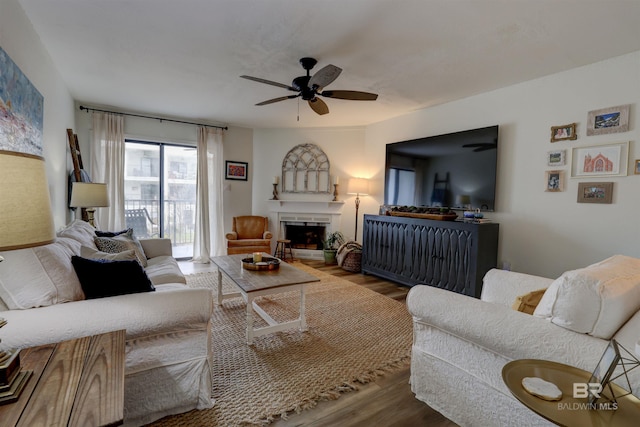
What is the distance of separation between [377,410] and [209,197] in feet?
15.3

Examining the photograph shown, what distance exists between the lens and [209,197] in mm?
5465

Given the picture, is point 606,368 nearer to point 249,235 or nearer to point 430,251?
point 430,251

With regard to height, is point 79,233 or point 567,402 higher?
point 79,233

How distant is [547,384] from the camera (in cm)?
92

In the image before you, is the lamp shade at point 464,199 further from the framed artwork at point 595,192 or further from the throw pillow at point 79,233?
the throw pillow at point 79,233

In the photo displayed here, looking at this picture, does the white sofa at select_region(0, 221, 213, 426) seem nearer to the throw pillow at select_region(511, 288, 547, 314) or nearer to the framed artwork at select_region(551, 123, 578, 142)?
the throw pillow at select_region(511, 288, 547, 314)

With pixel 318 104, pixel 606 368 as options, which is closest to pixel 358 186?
pixel 318 104

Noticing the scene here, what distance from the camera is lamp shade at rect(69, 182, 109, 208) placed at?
324 cm

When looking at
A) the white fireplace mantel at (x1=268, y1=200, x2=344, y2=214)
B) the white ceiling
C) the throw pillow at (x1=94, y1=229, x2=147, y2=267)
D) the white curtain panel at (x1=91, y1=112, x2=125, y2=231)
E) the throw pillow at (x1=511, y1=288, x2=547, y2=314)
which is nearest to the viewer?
the throw pillow at (x1=511, y1=288, x2=547, y2=314)

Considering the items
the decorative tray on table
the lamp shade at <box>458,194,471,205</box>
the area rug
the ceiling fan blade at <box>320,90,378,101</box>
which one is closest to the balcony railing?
the area rug

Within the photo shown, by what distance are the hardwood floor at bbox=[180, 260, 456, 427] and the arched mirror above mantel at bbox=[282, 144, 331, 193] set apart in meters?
4.02

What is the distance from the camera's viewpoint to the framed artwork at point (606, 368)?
0.85 metres

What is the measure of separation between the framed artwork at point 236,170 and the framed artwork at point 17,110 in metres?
3.22

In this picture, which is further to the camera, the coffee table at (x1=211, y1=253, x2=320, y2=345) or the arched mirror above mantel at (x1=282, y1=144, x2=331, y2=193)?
the arched mirror above mantel at (x1=282, y1=144, x2=331, y2=193)
